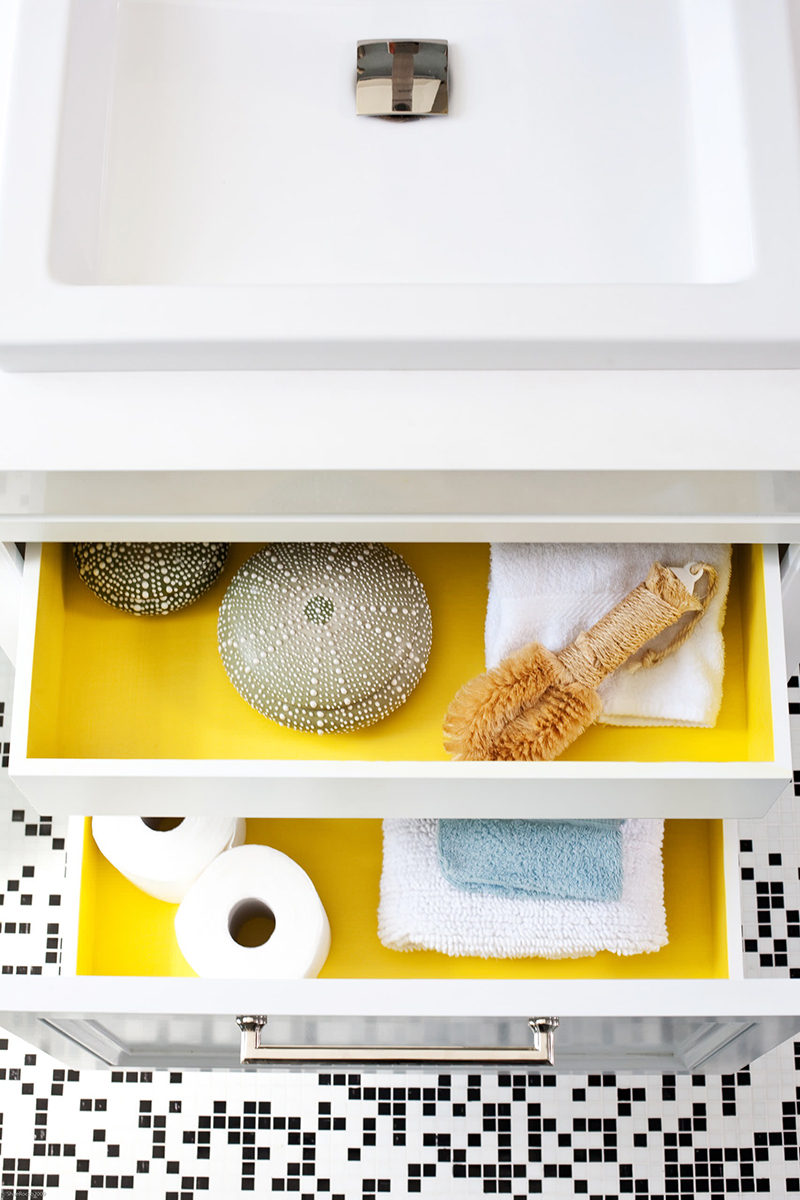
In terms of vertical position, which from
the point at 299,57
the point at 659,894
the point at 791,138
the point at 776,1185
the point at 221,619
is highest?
the point at 299,57

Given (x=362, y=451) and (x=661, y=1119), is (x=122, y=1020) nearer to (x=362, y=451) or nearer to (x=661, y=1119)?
(x=362, y=451)

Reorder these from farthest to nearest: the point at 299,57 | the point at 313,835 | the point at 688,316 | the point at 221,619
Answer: the point at 313,835 → the point at 221,619 → the point at 299,57 → the point at 688,316

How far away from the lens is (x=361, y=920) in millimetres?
883

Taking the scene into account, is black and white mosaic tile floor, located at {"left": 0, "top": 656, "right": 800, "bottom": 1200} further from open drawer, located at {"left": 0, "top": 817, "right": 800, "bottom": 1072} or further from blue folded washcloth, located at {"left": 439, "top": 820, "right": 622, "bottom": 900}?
blue folded washcloth, located at {"left": 439, "top": 820, "right": 622, "bottom": 900}

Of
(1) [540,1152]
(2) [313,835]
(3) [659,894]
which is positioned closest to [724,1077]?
(1) [540,1152]

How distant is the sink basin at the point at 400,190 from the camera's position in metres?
0.53

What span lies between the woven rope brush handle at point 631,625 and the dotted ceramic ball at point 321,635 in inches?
4.5

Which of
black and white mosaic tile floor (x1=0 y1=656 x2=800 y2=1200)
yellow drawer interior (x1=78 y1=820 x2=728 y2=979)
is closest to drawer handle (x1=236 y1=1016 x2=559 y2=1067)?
yellow drawer interior (x1=78 y1=820 x2=728 y2=979)

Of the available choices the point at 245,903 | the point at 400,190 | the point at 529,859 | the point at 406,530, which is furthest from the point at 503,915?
the point at 400,190

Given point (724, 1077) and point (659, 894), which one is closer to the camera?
point (659, 894)

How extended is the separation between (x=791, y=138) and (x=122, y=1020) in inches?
25.3

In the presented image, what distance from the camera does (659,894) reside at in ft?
2.76

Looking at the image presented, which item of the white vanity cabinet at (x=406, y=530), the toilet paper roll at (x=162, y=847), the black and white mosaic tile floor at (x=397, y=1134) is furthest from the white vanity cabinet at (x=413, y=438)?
the black and white mosaic tile floor at (x=397, y=1134)

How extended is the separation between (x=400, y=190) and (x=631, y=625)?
1.03ft
